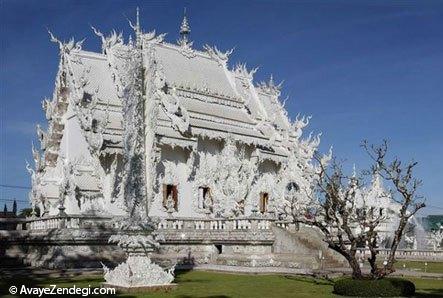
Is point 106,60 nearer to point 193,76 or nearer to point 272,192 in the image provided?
point 193,76

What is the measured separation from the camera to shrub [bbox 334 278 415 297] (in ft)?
46.2

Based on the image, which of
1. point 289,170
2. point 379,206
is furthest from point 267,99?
point 379,206

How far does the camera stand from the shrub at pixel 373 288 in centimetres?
1407

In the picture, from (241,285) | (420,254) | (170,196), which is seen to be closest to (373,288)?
(241,285)

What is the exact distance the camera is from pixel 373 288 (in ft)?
46.4

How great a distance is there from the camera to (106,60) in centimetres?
3103

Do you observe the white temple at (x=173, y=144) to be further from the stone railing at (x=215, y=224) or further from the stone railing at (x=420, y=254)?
the stone railing at (x=420, y=254)

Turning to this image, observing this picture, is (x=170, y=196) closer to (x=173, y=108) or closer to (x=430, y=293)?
(x=173, y=108)

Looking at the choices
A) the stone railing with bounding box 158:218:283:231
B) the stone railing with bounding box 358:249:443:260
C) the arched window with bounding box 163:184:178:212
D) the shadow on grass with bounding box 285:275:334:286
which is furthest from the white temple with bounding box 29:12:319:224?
the shadow on grass with bounding box 285:275:334:286

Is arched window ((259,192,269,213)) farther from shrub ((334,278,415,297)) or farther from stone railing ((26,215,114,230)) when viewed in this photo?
shrub ((334,278,415,297))

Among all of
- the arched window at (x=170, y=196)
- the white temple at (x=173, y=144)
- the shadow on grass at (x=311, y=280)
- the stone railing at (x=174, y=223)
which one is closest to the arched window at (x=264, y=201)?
the white temple at (x=173, y=144)

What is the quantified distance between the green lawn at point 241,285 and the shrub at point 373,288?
1.48 ft

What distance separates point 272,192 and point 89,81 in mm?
11276

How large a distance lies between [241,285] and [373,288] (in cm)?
344
